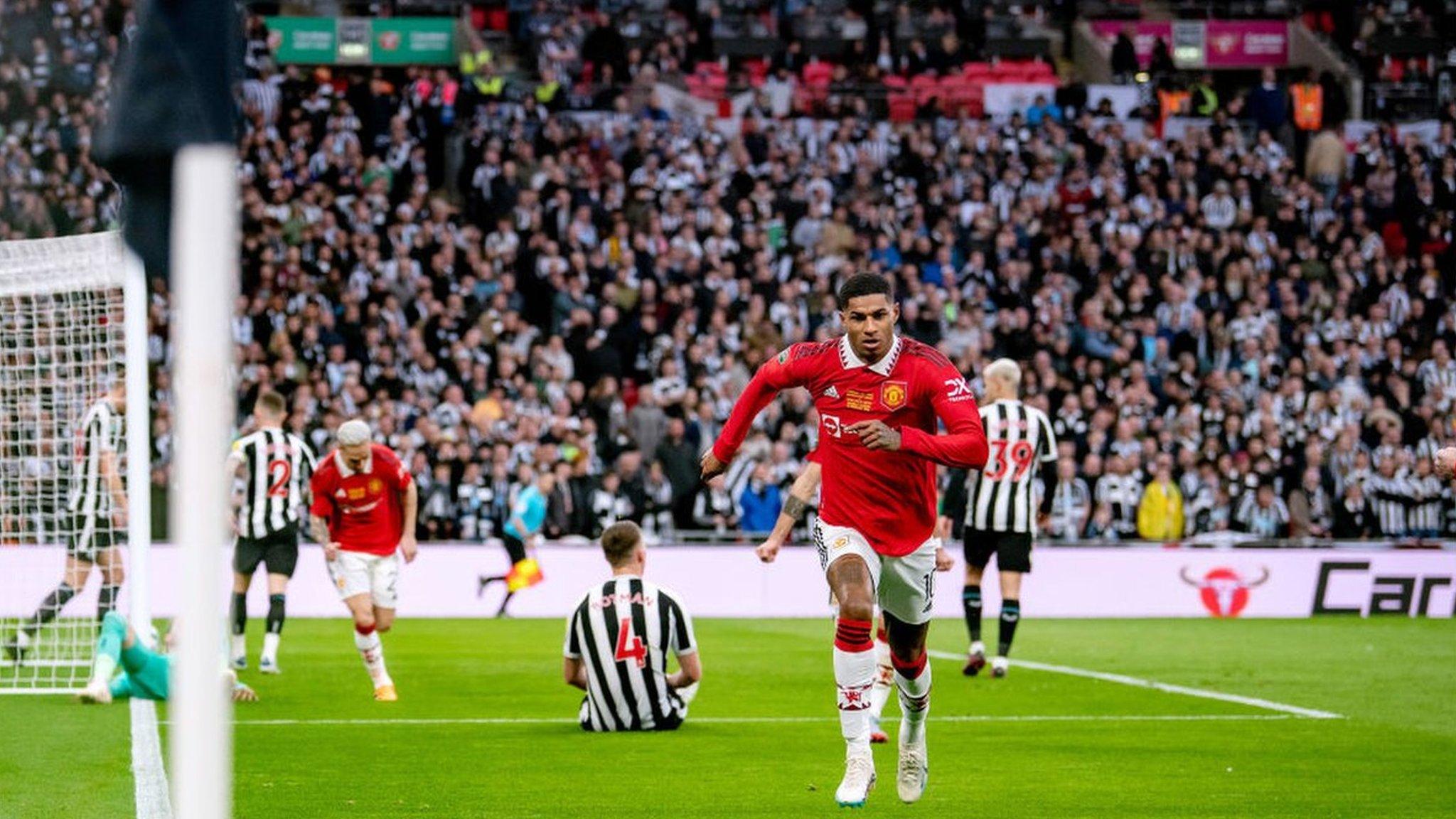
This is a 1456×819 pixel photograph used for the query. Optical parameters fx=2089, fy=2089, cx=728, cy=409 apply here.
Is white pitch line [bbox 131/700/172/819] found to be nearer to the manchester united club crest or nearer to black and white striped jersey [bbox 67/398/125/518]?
black and white striped jersey [bbox 67/398/125/518]

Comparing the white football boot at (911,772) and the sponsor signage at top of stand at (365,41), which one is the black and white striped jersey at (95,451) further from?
the sponsor signage at top of stand at (365,41)

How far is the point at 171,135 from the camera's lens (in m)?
3.55

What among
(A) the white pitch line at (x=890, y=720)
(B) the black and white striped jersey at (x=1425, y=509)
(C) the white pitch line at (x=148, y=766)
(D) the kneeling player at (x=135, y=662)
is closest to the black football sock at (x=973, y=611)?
(A) the white pitch line at (x=890, y=720)

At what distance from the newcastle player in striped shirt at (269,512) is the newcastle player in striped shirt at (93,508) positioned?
41.7 inches

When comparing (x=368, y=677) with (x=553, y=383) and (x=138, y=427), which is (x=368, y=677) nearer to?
(x=138, y=427)

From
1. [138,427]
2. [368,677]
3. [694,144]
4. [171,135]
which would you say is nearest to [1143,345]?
[694,144]

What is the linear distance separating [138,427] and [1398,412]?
20.5 m

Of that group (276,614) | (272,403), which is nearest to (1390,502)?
(276,614)

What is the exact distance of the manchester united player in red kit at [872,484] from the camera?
29.7 ft

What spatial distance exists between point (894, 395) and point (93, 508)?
6.78 meters

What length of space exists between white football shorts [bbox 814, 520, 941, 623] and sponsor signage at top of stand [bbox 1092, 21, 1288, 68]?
1157 inches

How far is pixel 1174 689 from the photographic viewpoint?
1500 cm

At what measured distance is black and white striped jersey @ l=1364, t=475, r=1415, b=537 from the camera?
26.3 metres

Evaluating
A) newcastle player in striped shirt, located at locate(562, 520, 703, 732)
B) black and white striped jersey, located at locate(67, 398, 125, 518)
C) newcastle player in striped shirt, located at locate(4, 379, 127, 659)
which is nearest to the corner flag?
newcastle player in striped shirt, located at locate(562, 520, 703, 732)
